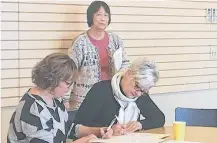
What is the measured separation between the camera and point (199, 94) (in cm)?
581

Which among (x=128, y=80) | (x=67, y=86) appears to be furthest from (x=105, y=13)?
(x=67, y=86)

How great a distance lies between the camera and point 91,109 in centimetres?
309

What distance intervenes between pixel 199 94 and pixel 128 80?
9.68 ft

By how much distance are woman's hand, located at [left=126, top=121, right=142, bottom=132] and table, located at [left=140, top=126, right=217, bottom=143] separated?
0.07m

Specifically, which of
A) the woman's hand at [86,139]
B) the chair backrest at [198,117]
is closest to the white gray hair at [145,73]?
the woman's hand at [86,139]

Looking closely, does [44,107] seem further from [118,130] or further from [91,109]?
[91,109]

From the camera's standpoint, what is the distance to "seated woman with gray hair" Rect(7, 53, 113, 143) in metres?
2.25

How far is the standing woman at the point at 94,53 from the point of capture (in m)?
4.15

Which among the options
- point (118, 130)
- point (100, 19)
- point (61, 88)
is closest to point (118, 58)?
point (100, 19)

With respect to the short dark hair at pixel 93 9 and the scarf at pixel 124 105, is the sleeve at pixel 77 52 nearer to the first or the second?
the short dark hair at pixel 93 9

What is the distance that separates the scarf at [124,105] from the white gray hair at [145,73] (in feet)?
0.67

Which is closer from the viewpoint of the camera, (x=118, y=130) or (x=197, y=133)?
(x=118, y=130)

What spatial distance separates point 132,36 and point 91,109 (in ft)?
6.75

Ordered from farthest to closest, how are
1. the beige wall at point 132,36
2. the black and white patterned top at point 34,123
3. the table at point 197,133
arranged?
the beige wall at point 132,36 < the table at point 197,133 < the black and white patterned top at point 34,123
